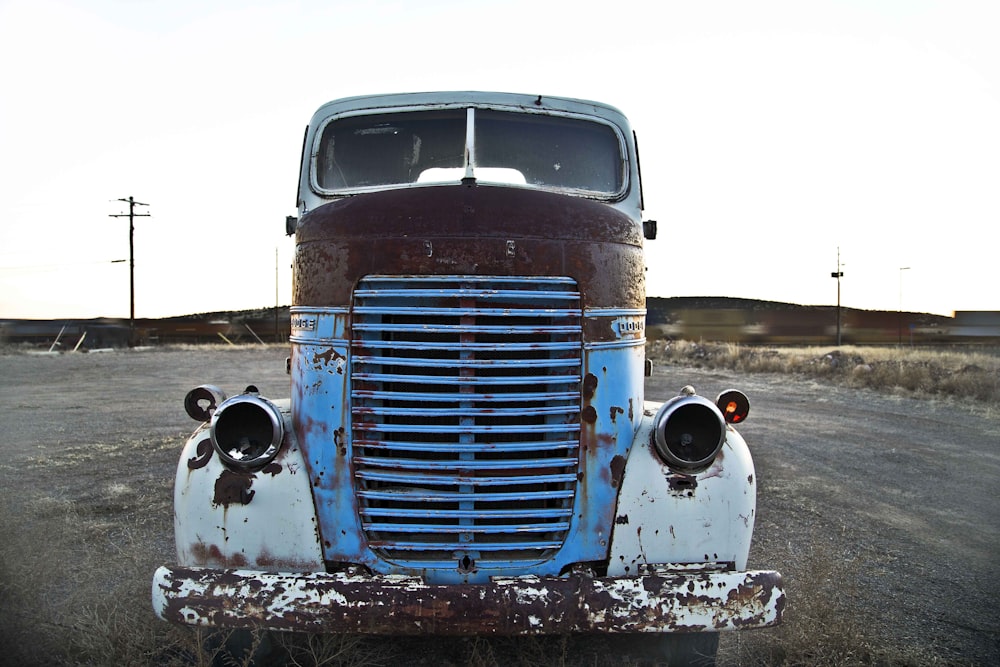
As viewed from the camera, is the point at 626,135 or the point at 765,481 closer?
the point at 626,135

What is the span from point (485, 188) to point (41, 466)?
23.9ft

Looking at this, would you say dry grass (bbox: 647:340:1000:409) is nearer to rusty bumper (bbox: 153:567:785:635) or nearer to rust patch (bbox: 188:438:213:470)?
rusty bumper (bbox: 153:567:785:635)

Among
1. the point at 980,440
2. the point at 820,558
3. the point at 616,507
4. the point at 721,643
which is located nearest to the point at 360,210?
the point at 616,507

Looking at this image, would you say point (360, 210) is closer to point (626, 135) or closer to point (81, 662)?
point (626, 135)

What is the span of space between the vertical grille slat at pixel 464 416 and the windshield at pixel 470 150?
1110 millimetres

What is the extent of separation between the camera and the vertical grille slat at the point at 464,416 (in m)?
3.10

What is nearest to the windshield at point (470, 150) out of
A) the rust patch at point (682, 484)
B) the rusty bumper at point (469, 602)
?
the rust patch at point (682, 484)

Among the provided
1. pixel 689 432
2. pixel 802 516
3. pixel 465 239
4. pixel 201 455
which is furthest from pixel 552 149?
pixel 802 516

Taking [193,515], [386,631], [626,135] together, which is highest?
[626,135]

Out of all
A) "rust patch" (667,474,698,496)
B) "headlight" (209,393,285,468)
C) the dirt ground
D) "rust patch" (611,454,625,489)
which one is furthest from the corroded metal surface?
the dirt ground

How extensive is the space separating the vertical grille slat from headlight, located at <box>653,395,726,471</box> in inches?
15.2

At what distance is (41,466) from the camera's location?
27.1 ft

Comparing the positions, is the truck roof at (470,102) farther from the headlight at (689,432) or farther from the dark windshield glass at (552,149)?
the headlight at (689,432)

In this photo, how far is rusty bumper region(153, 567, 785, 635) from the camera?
9.27 feet
